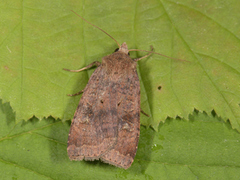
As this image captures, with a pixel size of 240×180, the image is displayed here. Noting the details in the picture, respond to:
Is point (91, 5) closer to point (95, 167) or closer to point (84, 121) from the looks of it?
point (84, 121)

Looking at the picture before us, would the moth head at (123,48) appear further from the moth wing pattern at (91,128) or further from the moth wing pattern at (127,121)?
the moth wing pattern at (91,128)

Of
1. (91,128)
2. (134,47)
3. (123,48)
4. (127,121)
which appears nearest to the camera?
(91,128)

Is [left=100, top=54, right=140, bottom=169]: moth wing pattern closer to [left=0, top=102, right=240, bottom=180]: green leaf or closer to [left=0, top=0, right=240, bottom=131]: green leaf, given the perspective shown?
[left=0, top=0, right=240, bottom=131]: green leaf

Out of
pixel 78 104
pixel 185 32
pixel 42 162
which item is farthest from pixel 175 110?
pixel 42 162

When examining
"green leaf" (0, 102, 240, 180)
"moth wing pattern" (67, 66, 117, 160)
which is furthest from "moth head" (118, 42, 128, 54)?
"green leaf" (0, 102, 240, 180)

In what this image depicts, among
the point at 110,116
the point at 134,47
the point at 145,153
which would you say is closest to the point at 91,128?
the point at 110,116

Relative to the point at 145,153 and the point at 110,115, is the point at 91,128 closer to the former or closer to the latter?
the point at 110,115
